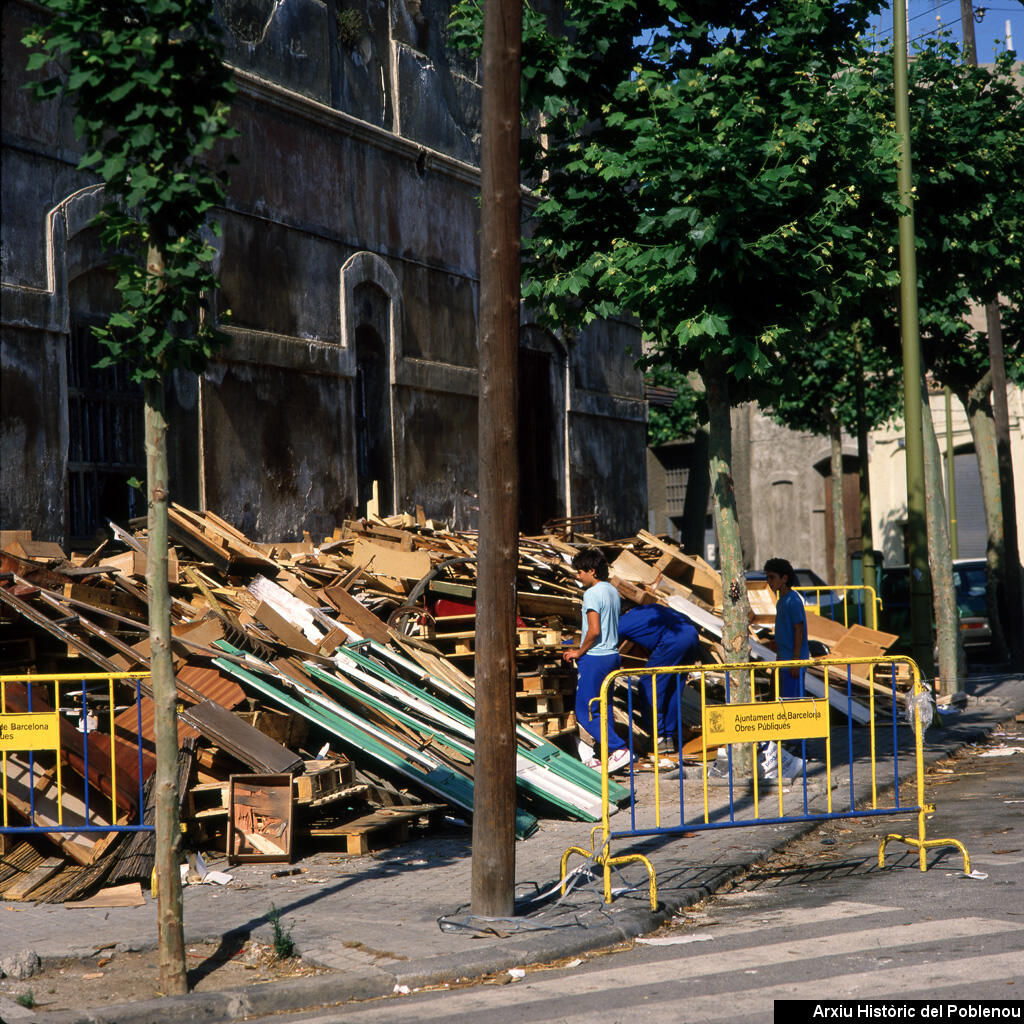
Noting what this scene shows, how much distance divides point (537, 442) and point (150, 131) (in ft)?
47.2

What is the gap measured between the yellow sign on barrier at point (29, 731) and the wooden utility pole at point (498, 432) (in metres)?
2.30

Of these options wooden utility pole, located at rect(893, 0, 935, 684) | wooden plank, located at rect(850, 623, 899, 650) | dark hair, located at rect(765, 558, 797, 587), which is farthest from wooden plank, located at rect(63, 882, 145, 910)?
wooden plank, located at rect(850, 623, 899, 650)

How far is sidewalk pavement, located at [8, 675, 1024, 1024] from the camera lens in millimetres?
6070

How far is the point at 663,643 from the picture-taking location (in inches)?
476

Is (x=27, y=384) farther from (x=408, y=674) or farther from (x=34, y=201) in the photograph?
(x=408, y=674)

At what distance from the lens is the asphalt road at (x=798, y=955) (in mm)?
5699

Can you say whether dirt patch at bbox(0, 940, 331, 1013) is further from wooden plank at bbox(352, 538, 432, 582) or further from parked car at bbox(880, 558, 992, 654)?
parked car at bbox(880, 558, 992, 654)

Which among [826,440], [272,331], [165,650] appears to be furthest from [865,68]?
[826,440]

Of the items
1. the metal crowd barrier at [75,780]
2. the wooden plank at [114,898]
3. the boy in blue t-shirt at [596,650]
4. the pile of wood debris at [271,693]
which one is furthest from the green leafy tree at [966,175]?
the wooden plank at [114,898]

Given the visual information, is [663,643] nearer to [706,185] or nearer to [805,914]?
[706,185]

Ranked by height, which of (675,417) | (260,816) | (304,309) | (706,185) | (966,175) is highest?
(675,417)

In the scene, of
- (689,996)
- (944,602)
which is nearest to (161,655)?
(689,996)

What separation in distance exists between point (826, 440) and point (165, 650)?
3954 centimetres

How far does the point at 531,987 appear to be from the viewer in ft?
20.2
